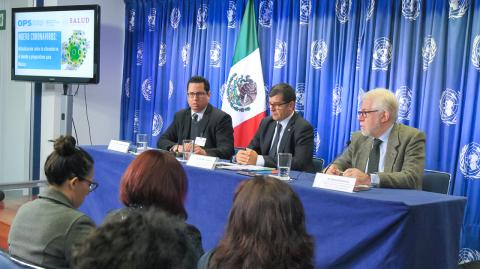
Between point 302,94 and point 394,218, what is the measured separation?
2387 millimetres

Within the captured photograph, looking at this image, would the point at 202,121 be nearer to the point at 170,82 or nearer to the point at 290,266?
the point at 170,82

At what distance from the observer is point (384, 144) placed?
8.57ft

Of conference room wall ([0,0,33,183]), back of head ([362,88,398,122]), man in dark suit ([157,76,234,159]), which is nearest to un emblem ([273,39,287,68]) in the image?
man in dark suit ([157,76,234,159])

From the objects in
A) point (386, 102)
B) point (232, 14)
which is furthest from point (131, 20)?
point (386, 102)

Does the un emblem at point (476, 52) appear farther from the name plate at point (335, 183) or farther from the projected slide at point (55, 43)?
the projected slide at point (55, 43)

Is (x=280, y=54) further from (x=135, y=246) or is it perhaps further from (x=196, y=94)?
(x=135, y=246)

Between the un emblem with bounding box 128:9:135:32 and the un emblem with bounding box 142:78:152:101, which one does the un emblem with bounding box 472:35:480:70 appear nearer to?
the un emblem with bounding box 142:78:152:101

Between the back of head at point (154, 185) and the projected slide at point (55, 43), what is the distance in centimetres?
315

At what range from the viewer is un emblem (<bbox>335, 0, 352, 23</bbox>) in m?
3.70

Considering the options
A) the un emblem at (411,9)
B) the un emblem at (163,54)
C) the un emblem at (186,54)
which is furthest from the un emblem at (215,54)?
the un emblem at (411,9)

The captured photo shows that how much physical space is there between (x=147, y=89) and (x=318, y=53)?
7.40 feet

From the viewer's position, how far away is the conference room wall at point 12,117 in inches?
207

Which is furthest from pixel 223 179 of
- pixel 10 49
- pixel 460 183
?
pixel 10 49

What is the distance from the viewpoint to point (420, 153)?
2.44 metres
